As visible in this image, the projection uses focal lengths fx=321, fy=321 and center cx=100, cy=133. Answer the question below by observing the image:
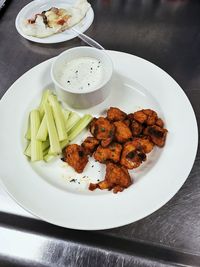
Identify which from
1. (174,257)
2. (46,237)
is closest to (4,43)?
(46,237)

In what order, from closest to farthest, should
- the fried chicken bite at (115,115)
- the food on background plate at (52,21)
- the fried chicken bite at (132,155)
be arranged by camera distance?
the fried chicken bite at (132,155) → the fried chicken bite at (115,115) → the food on background plate at (52,21)

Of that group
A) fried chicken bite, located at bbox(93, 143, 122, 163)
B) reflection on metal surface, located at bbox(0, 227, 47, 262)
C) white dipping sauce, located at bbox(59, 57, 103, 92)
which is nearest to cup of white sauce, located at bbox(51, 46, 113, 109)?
white dipping sauce, located at bbox(59, 57, 103, 92)

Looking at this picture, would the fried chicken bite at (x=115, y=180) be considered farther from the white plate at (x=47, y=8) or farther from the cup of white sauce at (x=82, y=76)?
the white plate at (x=47, y=8)

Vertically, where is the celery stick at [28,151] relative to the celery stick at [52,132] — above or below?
below

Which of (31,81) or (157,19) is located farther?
(157,19)

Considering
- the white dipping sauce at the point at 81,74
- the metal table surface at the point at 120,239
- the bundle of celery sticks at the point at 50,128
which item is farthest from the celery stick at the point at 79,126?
the metal table surface at the point at 120,239

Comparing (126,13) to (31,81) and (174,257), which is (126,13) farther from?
(174,257)

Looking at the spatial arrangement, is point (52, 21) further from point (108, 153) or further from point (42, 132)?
point (108, 153)
